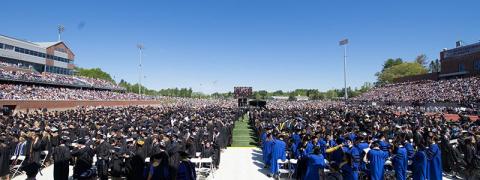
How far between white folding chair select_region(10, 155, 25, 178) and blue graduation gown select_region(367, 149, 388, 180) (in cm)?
1071

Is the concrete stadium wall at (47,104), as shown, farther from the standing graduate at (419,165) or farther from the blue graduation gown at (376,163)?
the standing graduate at (419,165)

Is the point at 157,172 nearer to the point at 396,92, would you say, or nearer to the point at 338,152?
the point at 338,152

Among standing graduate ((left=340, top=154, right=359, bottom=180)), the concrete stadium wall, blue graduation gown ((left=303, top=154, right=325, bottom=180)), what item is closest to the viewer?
standing graduate ((left=340, top=154, right=359, bottom=180))

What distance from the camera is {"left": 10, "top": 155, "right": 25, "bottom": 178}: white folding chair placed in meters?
11.0

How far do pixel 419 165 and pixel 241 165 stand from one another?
664 centimetres

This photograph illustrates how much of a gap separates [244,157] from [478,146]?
8854 millimetres

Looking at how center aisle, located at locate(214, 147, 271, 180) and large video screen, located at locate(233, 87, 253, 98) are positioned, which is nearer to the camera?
center aisle, located at locate(214, 147, 271, 180)

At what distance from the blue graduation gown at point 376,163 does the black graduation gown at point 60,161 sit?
8.06m

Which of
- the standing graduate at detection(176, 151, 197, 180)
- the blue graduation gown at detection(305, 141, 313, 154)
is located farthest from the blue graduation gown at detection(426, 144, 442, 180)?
the standing graduate at detection(176, 151, 197, 180)

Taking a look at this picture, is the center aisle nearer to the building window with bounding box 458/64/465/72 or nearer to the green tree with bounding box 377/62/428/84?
the building window with bounding box 458/64/465/72

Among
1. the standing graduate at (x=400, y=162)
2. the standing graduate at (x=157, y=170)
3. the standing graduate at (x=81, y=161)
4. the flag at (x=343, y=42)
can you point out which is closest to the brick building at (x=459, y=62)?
the flag at (x=343, y=42)

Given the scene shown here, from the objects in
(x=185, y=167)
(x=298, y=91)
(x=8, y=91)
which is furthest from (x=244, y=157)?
(x=298, y=91)

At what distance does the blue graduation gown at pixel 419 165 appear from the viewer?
30.4 feet

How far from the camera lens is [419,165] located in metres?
9.29
